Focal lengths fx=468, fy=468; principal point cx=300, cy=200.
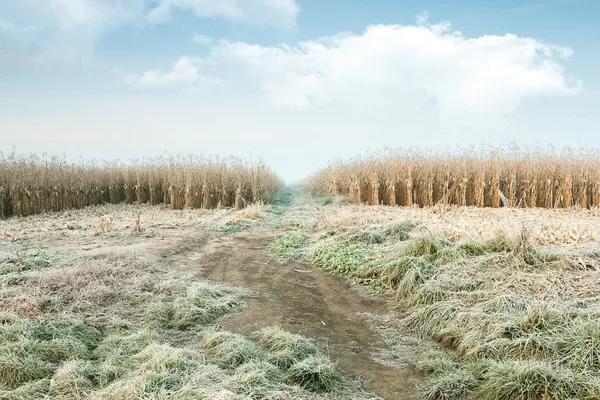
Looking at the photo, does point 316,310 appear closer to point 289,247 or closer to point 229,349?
point 229,349

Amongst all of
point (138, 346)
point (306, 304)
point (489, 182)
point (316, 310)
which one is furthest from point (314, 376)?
point (489, 182)

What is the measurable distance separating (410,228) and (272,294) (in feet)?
10.4

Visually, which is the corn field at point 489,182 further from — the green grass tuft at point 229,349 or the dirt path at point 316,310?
the green grass tuft at point 229,349

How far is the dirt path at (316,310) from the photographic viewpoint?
4.00 meters

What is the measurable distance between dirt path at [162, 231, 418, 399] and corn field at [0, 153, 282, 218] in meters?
7.47

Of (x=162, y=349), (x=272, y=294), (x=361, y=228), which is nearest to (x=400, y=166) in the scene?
(x=361, y=228)

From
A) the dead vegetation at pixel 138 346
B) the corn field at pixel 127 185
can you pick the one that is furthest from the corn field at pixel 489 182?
the dead vegetation at pixel 138 346

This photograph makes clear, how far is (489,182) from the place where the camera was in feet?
46.4

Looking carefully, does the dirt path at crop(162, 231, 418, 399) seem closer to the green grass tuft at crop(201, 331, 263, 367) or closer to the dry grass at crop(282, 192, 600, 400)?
the dry grass at crop(282, 192, 600, 400)

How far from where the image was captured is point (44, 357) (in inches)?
153

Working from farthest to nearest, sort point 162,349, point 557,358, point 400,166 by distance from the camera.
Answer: point 400,166, point 162,349, point 557,358

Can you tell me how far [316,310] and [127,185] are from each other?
46.7 ft

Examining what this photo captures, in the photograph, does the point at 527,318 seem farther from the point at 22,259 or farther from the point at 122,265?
the point at 22,259

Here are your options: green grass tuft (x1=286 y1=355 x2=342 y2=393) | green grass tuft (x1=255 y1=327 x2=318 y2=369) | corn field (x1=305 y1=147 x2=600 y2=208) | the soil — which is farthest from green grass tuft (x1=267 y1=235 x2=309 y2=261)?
corn field (x1=305 y1=147 x2=600 y2=208)
